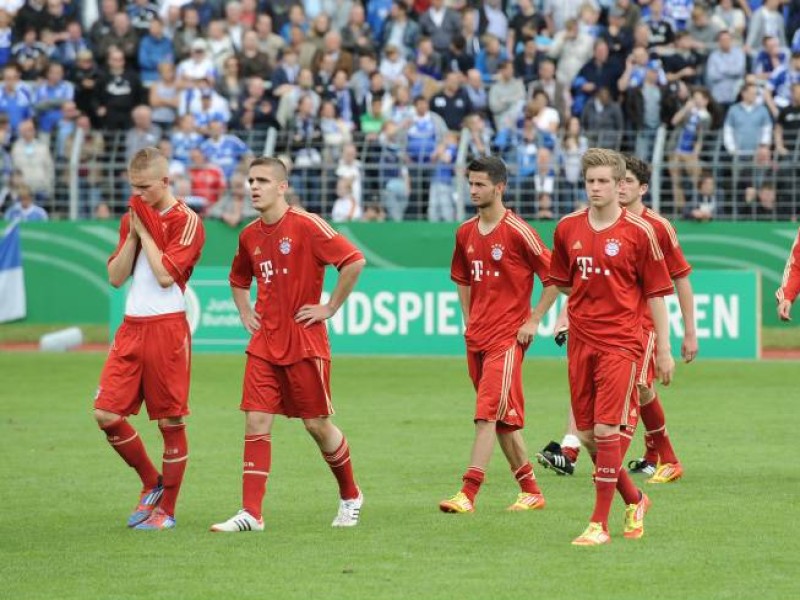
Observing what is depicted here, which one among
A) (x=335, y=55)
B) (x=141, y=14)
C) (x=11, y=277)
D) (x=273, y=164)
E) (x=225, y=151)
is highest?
(x=141, y=14)

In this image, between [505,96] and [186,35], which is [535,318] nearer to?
[505,96]

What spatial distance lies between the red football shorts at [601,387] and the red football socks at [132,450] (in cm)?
266

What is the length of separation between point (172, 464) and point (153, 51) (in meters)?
19.2

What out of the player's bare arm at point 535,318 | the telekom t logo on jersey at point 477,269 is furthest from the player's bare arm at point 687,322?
the telekom t logo on jersey at point 477,269

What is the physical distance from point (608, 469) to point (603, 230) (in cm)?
130

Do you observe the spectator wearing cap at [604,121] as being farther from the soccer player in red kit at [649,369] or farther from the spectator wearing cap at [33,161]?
the soccer player in red kit at [649,369]

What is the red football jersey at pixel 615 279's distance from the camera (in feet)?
29.1

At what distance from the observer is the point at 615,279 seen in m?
8.91

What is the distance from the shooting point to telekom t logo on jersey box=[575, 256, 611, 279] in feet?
29.2

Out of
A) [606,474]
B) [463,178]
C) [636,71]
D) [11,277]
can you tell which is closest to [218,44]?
[11,277]

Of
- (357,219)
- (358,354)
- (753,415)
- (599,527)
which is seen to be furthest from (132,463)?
(357,219)

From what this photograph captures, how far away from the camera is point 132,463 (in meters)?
9.87

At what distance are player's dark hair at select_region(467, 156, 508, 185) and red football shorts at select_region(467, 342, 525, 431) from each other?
3.42 ft

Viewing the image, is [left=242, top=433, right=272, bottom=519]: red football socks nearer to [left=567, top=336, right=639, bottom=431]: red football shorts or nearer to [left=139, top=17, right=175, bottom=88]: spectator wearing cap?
[left=567, top=336, right=639, bottom=431]: red football shorts
